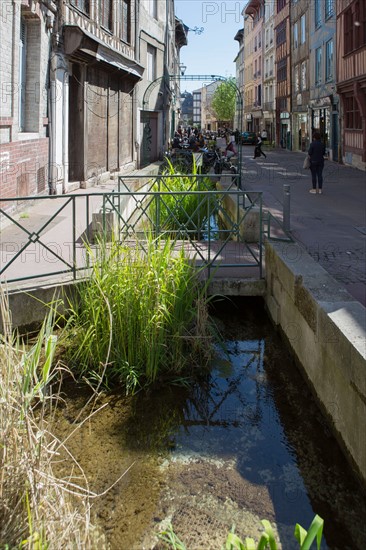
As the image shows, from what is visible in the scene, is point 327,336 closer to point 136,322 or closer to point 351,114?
point 136,322

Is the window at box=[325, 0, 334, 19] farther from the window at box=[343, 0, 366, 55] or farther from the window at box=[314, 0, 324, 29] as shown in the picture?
the window at box=[343, 0, 366, 55]

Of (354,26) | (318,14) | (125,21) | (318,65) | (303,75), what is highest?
(318,14)

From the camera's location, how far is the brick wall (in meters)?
9.75

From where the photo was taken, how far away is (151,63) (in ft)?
88.0

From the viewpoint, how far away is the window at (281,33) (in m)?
43.8

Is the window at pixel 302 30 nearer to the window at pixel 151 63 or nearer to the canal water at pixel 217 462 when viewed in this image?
the window at pixel 151 63

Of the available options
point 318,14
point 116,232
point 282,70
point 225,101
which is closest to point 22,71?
point 116,232

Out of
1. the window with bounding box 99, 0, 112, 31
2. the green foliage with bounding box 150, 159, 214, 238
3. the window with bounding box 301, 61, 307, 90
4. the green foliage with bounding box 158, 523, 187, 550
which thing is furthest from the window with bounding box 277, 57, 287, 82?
the green foliage with bounding box 158, 523, 187, 550

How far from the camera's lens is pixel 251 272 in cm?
712

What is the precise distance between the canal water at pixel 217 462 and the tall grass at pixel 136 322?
0.23m

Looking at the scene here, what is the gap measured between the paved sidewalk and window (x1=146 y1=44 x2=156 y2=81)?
7.15 metres

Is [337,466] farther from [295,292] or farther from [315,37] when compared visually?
[315,37]

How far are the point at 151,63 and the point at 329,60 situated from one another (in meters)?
9.36

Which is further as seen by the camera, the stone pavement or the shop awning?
the shop awning
